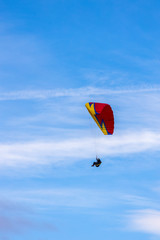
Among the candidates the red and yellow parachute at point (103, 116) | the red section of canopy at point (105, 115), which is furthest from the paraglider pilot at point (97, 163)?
the red section of canopy at point (105, 115)

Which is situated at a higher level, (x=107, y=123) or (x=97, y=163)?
(x=107, y=123)

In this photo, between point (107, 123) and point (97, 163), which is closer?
point (97, 163)

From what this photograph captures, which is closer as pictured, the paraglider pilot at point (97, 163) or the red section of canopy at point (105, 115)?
the paraglider pilot at point (97, 163)

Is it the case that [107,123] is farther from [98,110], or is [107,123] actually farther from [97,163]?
[97,163]

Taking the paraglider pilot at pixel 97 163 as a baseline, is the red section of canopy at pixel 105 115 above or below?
above

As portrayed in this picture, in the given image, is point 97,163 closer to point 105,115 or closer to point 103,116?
point 103,116

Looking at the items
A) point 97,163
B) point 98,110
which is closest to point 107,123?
point 98,110

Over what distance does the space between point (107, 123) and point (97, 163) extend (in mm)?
7155

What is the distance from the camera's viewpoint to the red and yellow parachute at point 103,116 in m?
30.6

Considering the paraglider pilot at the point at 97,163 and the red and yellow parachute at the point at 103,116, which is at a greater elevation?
the red and yellow parachute at the point at 103,116

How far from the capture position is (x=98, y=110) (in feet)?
102

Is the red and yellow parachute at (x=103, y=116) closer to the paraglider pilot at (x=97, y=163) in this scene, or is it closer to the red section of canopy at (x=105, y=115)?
the red section of canopy at (x=105, y=115)

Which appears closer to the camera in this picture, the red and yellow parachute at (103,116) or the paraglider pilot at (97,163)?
the paraglider pilot at (97,163)

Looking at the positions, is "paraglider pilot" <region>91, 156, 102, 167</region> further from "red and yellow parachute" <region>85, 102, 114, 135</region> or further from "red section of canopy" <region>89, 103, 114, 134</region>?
"red section of canopy" <region>89, 103, 114, 134</region>
